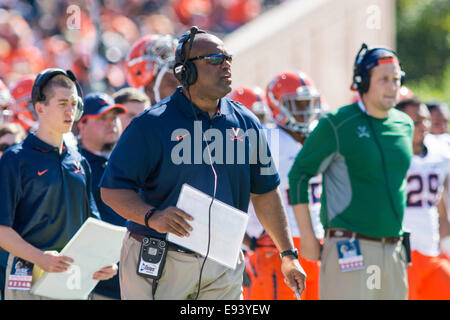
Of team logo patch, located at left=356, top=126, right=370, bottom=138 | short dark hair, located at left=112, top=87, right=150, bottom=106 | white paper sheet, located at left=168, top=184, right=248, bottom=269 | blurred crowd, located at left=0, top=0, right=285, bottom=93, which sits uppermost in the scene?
blurred crowd, located at left=0, top=0, right=285, bottom=93

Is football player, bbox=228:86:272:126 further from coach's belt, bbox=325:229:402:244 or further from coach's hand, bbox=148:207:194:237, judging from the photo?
coach's hand, bbox=148:207:194:237

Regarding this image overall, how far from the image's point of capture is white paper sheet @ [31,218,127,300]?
425cm

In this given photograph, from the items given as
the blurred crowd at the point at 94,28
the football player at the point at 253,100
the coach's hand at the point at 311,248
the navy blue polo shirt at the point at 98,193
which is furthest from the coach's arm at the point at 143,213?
the blurred crowd at the point at 94,28

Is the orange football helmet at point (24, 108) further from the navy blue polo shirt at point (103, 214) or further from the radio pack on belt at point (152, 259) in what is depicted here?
the radio pack on belt at point (152, 259)

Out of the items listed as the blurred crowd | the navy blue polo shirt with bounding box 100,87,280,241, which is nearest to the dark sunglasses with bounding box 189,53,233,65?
the navy blue polo shirt with bounding box 100,87,280,241

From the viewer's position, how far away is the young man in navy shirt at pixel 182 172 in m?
3.65

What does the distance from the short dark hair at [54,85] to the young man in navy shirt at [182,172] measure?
3.24 feet

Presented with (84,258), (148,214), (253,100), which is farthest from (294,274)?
(253,100)

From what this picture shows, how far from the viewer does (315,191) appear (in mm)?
5891

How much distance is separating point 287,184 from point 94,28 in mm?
8571

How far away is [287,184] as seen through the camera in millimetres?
5891

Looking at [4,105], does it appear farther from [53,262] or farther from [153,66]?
[53,262]

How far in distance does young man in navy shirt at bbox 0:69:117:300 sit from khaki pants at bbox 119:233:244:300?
2.24ft

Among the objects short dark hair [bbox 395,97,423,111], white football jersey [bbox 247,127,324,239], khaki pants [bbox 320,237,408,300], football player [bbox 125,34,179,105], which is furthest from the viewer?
short dark hair [bbox 395,97,423,111]
